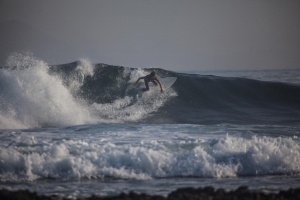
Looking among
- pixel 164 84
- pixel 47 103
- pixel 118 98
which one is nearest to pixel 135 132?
pixel 47 103

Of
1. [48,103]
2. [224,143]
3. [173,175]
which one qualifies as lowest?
[173,175]

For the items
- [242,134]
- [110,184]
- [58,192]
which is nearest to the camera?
[58,192]

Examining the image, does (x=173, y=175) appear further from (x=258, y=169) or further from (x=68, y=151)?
(x=68, y=151)

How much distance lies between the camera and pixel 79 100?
1416cm

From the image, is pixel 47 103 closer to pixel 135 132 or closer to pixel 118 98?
pixel 118 98

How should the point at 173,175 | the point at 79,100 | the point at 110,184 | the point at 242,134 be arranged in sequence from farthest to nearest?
1. the point at 79,100
2. the point at 242,134
3. the point at 173,175
4. the point at 110,184

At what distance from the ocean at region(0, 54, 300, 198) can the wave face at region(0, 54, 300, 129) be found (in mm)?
45

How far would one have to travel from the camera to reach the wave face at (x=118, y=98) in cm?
1259

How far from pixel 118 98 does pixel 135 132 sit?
468 cm

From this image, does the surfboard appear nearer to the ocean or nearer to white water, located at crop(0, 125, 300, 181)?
the ocean

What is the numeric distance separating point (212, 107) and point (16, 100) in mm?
7693

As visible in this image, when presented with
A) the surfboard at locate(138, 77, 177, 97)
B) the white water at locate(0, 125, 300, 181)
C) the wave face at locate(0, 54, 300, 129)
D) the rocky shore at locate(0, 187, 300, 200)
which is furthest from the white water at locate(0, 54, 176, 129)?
the rocky shore at locate(0, 187, 300, 200)

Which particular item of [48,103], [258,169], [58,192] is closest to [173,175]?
[258,169]

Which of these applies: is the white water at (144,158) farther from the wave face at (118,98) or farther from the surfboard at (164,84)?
the surfboard at (164,84)
